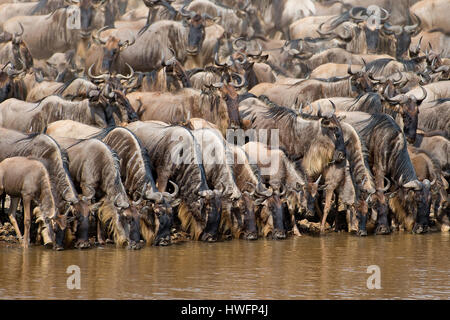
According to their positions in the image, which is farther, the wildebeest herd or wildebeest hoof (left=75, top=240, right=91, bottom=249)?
the wildebeest herd

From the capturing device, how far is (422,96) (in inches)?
976

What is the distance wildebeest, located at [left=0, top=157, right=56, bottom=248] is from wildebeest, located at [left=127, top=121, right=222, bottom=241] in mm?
2497

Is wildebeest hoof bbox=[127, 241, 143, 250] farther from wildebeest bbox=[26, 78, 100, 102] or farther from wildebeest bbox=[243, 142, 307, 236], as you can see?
wildebeest bbox=[26, 78, 100, 102]

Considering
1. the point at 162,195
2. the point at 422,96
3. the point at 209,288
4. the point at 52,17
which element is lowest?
the point at 209,288


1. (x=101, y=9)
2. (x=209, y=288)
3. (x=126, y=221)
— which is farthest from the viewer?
(x=101, y=9)

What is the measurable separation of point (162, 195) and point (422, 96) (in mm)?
8652

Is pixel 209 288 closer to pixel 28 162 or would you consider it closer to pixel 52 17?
pixel 28 162

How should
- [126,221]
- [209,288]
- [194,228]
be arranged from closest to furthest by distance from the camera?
[209,288] → [126,221] → [194,228]

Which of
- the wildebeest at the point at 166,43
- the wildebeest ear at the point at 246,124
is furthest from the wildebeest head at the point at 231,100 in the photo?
Answer: the wildebeest at the point at 166,43

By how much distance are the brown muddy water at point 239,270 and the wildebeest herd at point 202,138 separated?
2.24 feet

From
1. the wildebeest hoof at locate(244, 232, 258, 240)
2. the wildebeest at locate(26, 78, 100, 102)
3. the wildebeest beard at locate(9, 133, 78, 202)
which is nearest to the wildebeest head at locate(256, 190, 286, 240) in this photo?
the wildebeest hoof at locate(244, 232, 258, 240)

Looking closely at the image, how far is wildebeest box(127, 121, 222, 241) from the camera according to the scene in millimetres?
18906

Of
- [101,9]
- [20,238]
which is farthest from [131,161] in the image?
[101,9]

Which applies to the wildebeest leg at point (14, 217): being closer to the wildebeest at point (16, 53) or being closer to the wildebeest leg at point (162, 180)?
the wildebeest leg at point (162, 180)
